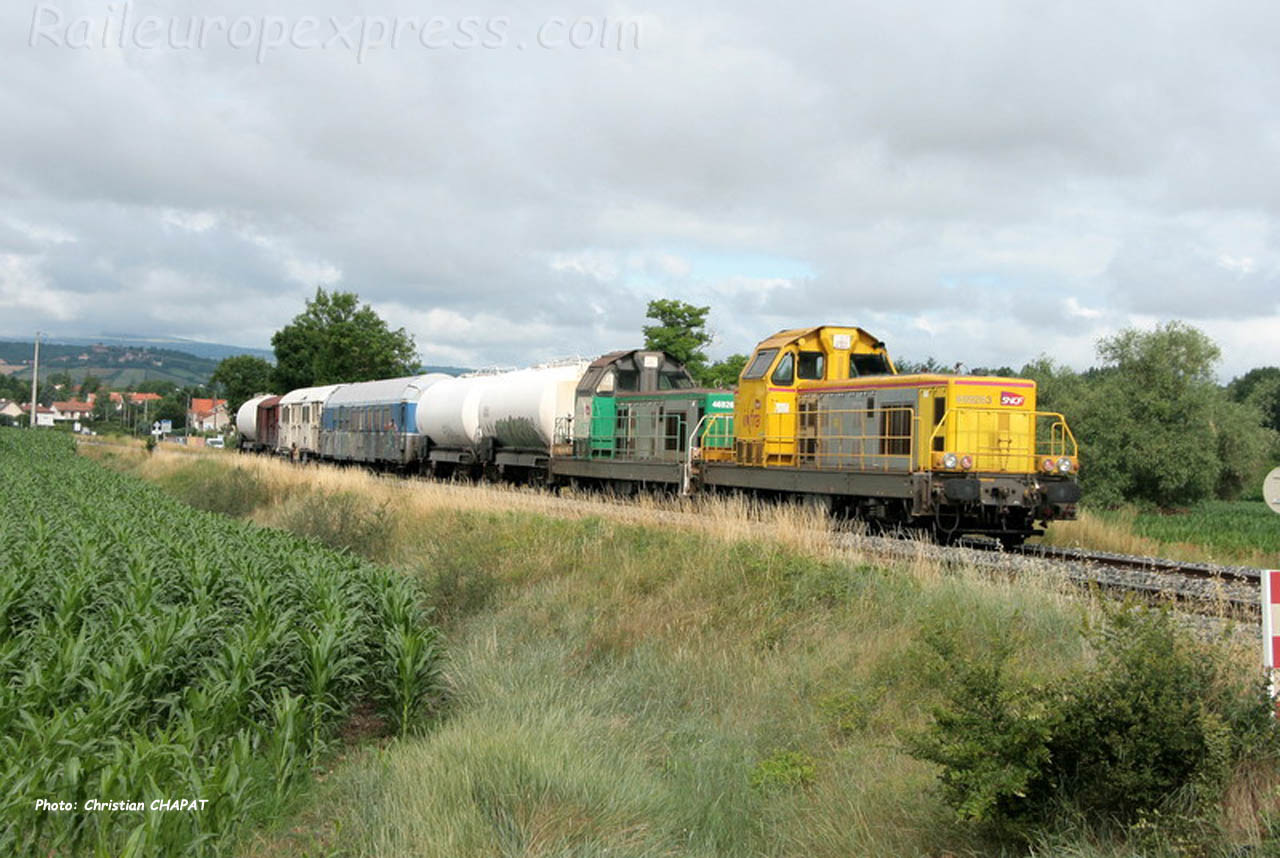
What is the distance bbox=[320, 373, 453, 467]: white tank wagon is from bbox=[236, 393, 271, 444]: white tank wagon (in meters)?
14.7

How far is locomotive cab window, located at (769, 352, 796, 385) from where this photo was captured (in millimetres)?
18359

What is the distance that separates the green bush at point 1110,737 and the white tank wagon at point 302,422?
131 ft

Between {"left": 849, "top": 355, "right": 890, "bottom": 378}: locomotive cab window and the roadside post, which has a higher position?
{"left": 849, "top": 355, "right": 890, "bottom": 378}: locomotive cab window

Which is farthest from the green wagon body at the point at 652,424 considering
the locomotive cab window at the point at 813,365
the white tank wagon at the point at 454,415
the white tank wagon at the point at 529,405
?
the white tank wagon at the point at 454,415

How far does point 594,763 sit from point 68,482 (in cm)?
2086

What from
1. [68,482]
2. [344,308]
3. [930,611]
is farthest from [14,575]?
[344,308]

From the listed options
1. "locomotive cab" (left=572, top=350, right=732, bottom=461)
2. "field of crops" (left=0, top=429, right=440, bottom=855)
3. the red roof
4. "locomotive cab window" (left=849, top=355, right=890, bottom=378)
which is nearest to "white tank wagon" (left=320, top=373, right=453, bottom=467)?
"locomotive cab" (left=572, top=350, right=732, bottom=461)

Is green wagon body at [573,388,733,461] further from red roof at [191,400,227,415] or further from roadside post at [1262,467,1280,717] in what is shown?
red roof at [191,400,227,415]

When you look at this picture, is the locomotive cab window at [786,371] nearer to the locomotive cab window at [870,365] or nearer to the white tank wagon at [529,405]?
the locomotive cab window at [870,365]

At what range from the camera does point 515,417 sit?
26906mm

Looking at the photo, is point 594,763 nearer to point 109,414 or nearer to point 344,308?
point 344,308

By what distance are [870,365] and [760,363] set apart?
2.01 meters

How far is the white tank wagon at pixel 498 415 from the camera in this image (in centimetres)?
2559
